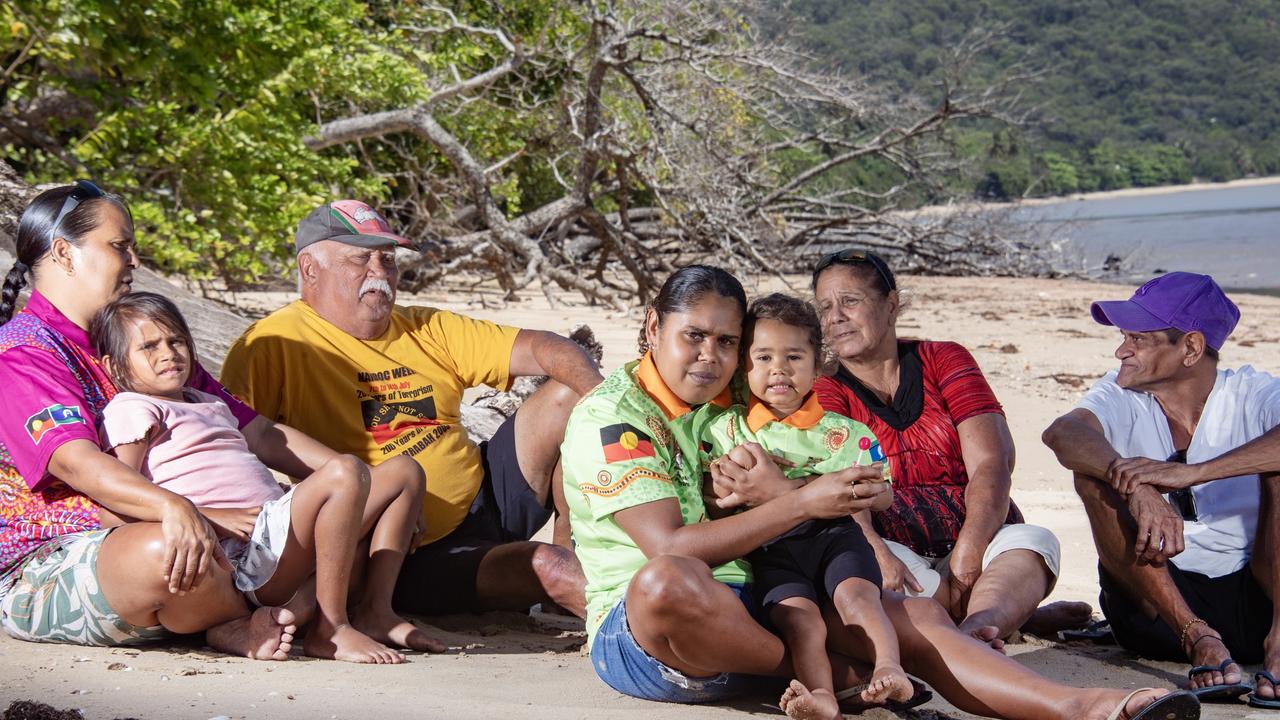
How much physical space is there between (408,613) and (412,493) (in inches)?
27.0

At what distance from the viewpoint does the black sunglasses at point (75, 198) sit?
3291 mm

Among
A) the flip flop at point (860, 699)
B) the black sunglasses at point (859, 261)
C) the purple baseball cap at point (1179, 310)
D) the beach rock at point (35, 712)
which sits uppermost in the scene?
the black sunglasses at point (859, 261)

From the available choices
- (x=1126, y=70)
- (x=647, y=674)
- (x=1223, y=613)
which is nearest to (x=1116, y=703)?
(x=647, y=674)

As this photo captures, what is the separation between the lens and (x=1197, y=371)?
3725 millimetres

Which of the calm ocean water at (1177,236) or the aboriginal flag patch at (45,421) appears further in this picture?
the calm ocean water at (1177,236)

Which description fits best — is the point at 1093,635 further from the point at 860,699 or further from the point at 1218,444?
the point at 860,699

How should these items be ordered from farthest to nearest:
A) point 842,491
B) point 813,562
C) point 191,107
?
point 191,107, point 813,562, point 842,491

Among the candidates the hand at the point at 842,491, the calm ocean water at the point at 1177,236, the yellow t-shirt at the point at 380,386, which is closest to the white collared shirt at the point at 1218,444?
the hand at the point at 842,491

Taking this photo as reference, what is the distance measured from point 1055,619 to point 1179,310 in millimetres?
1078

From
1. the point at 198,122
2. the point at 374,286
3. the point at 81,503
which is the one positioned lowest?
the point at 81,503

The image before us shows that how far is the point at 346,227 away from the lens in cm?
393

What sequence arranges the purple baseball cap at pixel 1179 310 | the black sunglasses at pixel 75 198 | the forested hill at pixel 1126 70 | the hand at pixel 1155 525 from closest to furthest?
the black sunglasses at pixel 75 198, the hand at pixel 1155 525, the purple baseball cap at pixel 1179 310, the forested hill at pixel 1126 70

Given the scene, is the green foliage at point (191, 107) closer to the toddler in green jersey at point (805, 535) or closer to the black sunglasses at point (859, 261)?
the black sunglasses at point (859, 261)

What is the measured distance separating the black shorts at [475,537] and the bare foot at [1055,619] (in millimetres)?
1592
